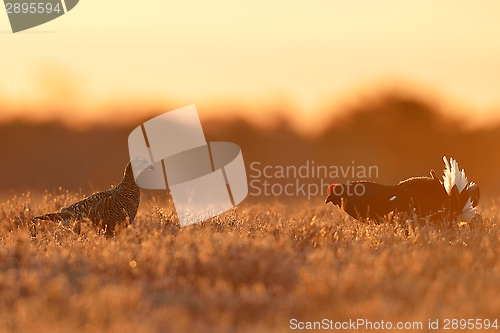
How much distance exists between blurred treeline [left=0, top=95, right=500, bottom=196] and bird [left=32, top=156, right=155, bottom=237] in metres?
13.1

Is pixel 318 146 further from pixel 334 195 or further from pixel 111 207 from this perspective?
pixel 111 207

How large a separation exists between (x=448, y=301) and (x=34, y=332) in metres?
3.36

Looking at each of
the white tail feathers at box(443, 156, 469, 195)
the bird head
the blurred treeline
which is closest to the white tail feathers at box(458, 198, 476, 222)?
the white tail feathers at box(443, 156, 469, 195)

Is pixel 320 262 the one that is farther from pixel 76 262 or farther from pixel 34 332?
pixel 34 332

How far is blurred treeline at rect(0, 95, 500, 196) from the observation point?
2306 centimetres

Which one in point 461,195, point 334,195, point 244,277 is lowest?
point 461,195

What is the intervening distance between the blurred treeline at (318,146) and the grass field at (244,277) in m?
14.5

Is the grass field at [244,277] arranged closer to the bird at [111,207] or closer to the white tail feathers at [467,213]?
the bird at [111,207]

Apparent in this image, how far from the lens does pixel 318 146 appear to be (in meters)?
27.0

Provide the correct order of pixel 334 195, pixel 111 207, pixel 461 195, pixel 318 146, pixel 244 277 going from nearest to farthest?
pixel 244 277, pixel 111 207, pixel 461 195, pixel 334 195, pixel 318 146

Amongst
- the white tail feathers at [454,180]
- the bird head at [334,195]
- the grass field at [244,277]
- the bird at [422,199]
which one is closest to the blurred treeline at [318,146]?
the bird head at [334,195]

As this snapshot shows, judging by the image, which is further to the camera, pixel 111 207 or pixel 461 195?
pixel 461 195

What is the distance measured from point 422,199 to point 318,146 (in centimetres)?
1849

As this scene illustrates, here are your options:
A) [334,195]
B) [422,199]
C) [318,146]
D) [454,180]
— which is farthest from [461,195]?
[318,146]
